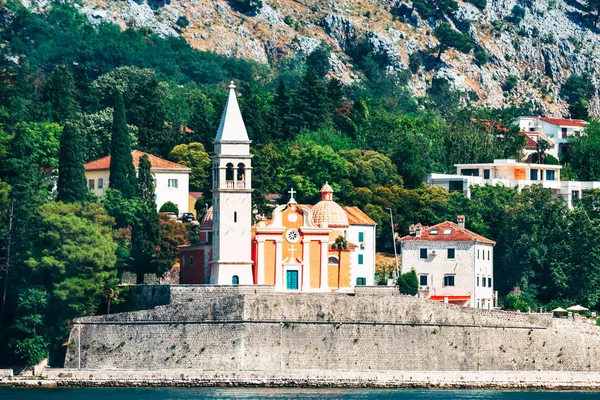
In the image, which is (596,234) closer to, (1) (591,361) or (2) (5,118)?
(1) (591,361)

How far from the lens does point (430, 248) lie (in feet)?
374

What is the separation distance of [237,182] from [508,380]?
17373 mm

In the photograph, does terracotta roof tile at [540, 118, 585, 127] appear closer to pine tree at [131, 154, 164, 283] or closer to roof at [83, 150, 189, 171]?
roof at [83, 150, 189, 171]

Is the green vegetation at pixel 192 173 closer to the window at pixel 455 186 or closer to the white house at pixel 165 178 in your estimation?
the window at pixel 455 186

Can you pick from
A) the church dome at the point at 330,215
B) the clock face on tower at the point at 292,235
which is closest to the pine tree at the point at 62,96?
the church dome at the point at 330,215

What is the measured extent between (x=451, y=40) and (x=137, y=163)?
216ft

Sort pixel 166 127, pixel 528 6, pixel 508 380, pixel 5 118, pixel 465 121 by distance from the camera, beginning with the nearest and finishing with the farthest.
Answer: pixel 508 380 < pixel 5 118 < pixel 166 127 < pixel 465 121 < pixel 528 6

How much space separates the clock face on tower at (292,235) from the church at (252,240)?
54mm

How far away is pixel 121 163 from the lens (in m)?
120

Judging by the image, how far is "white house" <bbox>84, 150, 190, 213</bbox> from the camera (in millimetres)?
123938

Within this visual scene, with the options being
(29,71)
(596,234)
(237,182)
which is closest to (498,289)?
(596,234)

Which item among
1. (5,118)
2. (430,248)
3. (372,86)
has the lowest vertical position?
(430,248)

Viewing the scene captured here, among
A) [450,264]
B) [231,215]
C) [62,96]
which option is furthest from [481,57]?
[231,215]

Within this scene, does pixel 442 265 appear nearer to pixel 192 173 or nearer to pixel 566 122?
pixel 192 173
